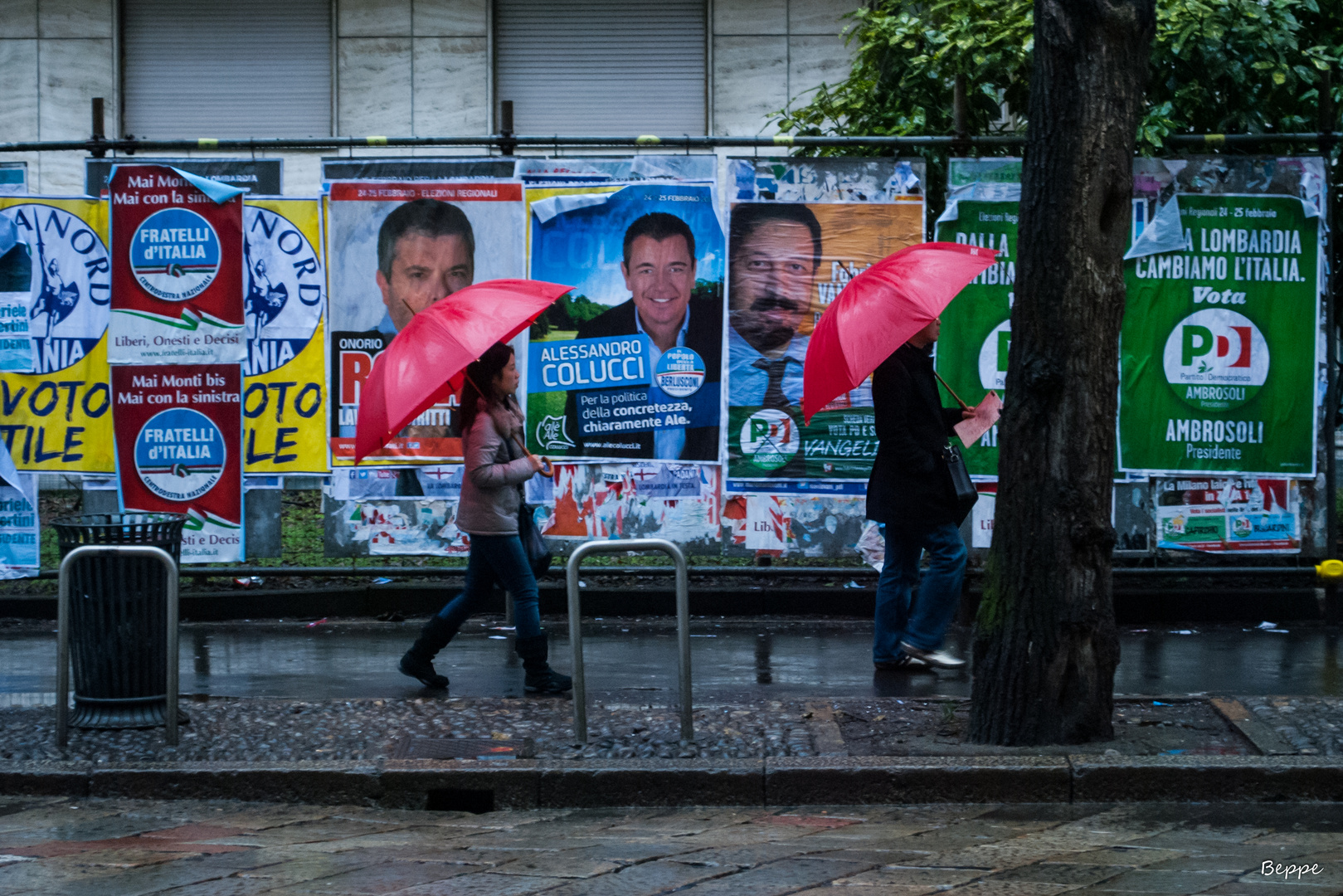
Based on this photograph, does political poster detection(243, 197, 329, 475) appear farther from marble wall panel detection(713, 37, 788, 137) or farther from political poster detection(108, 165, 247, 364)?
marble wall panel detection(713, 37, 788, 137)

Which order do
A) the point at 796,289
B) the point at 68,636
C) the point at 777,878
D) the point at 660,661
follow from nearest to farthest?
1. the point at 777,878
2. the point at 68,636
3. the point at 660,661
4. the point at 796,289

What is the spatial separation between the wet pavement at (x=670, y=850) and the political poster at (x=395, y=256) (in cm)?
398

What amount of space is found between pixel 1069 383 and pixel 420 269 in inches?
186

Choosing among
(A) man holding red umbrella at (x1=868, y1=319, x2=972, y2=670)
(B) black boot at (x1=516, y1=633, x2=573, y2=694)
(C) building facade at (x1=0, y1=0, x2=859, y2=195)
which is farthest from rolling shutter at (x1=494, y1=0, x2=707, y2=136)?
(B) black boot at (x1=516, y1=633, x2=573, y2=694)

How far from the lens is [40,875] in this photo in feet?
14.5

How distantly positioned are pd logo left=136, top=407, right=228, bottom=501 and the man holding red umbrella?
4.42 m

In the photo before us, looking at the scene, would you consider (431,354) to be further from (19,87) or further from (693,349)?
(19,87)

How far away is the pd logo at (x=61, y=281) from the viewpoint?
888 centimetres

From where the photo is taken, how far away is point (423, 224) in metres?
8.84

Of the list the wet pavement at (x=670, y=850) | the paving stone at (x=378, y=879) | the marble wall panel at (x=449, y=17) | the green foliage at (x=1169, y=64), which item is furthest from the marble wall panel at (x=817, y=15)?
the paving stone at (x=378, y=879)

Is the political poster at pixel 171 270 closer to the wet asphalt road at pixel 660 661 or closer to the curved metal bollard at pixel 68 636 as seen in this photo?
the wet asphalt road at pixel 660 661

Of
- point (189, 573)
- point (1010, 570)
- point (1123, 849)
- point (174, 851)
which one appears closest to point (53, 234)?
point (189, 573)

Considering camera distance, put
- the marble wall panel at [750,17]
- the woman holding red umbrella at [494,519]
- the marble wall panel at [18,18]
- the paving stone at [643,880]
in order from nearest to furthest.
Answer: the paving stone at [643,880], the woman holding red umbrella at [494,519], the marble wall panel at [750,17], the marble wall panel at [18,18]

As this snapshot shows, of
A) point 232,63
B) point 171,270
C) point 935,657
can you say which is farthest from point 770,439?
point 232,63
